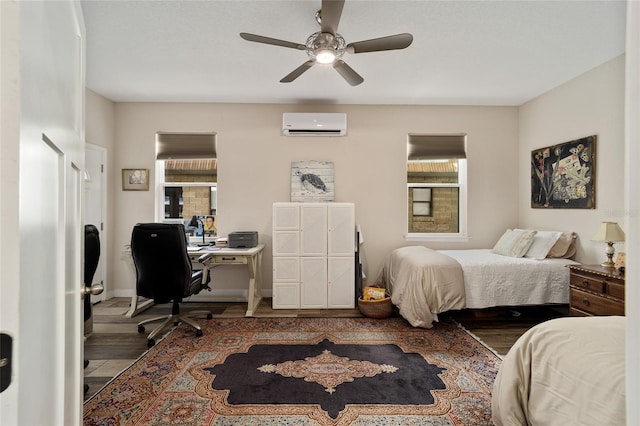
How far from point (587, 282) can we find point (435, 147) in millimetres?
2357

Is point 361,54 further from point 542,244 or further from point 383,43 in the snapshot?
point 542,244

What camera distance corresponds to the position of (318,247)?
371 centimetres

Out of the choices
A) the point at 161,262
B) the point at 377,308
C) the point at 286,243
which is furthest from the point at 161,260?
the point at 377,308

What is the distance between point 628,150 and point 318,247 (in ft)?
10.8

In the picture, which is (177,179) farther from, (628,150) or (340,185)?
(628,150)

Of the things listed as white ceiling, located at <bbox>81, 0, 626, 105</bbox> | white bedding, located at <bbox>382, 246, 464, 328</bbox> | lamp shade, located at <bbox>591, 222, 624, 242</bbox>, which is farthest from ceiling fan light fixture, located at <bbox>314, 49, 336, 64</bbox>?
lamp shade, located at <bbox>591, 222, 624, 242</bbox>

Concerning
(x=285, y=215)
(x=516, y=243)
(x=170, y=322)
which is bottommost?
(x=170, y=322)

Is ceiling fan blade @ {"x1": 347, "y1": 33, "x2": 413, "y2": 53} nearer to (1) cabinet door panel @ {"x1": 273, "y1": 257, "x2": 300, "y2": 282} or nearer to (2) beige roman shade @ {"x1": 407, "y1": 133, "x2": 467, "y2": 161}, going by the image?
(2) beige roman shade @ {"x1": 407, "y1": 133, "x2": 467, "y2": 161}

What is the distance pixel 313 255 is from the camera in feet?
12.2

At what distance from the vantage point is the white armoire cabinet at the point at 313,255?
12.1ft

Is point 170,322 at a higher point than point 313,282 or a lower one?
lower

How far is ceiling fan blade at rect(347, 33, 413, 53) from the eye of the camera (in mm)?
2112

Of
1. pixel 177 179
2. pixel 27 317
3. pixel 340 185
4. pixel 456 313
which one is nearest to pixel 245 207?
pixel 177 179

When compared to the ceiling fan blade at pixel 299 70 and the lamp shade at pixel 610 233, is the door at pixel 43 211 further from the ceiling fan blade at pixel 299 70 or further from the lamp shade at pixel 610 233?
the lamp shade at pixel 610 233
